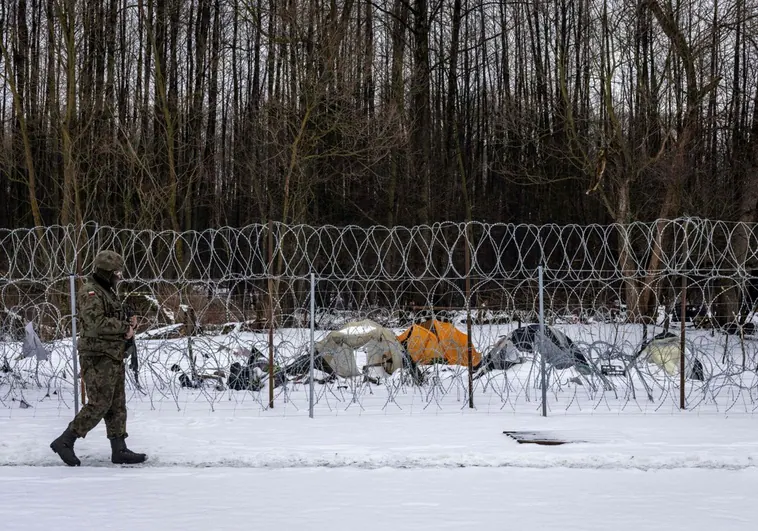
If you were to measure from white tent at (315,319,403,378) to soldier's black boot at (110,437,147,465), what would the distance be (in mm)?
4414

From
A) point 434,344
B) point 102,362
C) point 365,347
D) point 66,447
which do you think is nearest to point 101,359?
point 102,362

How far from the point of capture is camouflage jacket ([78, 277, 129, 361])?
6250mm

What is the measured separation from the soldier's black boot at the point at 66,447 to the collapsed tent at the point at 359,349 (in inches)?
171

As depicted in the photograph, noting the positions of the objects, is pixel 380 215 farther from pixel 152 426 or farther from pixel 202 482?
pixel 202 482

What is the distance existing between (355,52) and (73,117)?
276 inches

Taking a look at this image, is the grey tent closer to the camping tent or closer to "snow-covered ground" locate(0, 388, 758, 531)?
"snow-covered ground" locate(0, 388, 758, 531)

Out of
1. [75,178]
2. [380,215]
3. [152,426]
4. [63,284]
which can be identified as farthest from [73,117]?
[152,426]

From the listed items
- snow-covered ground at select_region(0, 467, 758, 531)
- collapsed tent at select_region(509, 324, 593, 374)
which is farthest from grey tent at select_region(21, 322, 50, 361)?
collapsed tent at select_region(509, 324, 593, 374)

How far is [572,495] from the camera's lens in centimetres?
556

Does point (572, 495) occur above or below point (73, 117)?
below

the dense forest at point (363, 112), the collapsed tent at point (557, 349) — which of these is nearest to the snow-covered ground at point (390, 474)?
the collapsed tent at point (557, 349)

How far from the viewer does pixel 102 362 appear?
6.29 m

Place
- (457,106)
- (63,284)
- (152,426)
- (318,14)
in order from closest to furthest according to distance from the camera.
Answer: (152,426)
(63,284)
(318,14)
(457,106)

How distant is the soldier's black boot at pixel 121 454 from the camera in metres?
6.35
